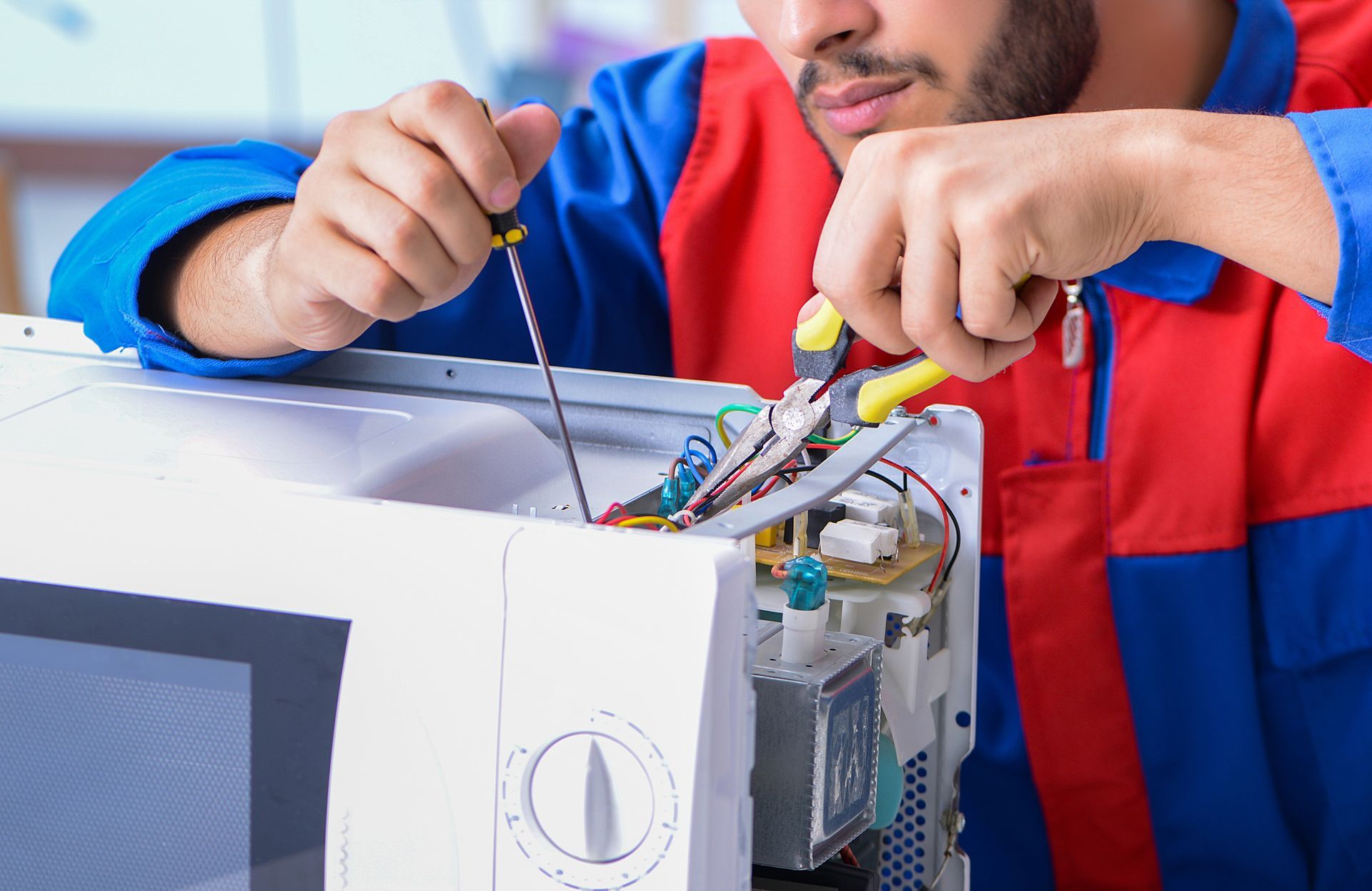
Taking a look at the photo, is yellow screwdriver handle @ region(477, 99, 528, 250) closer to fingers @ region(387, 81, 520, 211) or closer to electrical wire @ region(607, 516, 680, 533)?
fingers @ region(387, 81, 520, 211)

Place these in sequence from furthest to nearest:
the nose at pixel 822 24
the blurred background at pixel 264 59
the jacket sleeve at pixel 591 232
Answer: the blurred background at pixel 264 59 → the jacket sleeve at pixel 591 232 → the nose at pixel 822 24

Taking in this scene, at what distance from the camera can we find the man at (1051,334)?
2.65 ft

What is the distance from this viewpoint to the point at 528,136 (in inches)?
28.3

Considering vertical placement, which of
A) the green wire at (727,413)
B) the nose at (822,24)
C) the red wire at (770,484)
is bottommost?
the red wire at (770,484)

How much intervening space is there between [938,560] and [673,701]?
0.95 feet

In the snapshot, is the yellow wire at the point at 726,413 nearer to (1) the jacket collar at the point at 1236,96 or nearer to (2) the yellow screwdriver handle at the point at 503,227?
(2) the yellow screwdriver handle at the point at 503,227

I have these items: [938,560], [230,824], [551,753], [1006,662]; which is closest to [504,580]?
[551,753]

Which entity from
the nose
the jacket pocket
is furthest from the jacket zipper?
the nose

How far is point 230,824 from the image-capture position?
1.77 feet

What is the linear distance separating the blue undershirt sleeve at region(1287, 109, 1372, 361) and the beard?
0.36 metres

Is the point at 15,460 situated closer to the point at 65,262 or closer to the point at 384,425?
the point at 384,425

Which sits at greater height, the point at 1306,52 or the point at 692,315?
the point at 1306,52

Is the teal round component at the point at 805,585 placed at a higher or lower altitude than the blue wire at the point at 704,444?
lower

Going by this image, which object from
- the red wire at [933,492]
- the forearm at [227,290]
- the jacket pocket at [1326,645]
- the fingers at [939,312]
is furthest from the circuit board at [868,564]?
the jacket pocket at [1326,645]
